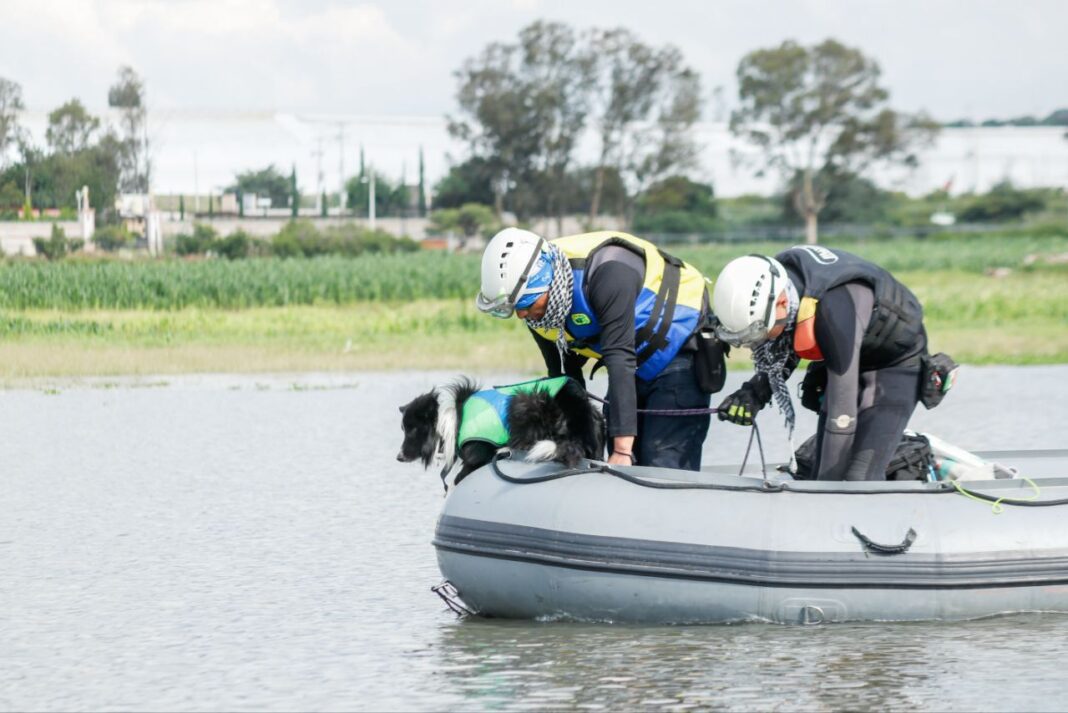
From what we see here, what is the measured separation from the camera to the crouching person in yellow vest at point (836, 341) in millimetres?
7047

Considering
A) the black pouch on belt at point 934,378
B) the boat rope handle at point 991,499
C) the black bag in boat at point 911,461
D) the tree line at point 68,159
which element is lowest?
the boat rope handle at point 991,499

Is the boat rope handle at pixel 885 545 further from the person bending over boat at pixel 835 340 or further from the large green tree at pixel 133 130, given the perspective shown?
the large green tree at pixel 133 130

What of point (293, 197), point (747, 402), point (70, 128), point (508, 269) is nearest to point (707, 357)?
point (747, 402)

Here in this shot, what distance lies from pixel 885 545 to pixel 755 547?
22.1 inches

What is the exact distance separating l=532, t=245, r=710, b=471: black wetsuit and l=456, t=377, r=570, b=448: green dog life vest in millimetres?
404

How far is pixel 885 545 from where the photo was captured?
7043 millimetres

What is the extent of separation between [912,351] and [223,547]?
461 centimetres

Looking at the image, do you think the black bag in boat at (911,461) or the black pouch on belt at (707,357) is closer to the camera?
the black pouch on belt at (707,357)

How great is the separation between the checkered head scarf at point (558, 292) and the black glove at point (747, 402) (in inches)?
32.7

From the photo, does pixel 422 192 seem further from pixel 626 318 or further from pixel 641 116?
pixel 626 318

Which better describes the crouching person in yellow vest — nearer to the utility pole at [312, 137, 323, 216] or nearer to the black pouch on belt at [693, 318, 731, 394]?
the black pouch on belt at [693, 318, 731, 394]

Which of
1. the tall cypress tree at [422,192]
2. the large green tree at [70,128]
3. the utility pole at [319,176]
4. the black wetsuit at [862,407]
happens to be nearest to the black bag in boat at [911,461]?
the black wetsuit at [862,407]

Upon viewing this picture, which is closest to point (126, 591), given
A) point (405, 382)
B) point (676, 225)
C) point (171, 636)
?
point (171, 636)

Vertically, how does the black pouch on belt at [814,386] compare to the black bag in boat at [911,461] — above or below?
above
